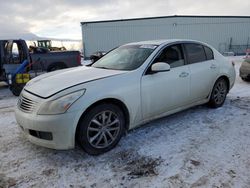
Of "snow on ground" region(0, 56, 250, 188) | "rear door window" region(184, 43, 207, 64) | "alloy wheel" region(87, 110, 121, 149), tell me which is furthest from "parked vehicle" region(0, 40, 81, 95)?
"rear door window" region(184, 43, 207, 64)

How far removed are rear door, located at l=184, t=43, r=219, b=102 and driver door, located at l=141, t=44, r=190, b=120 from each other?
0.54ft

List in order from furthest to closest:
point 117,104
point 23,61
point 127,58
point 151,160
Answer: point 23,61
point 127,58
point 117,104
point 151,160

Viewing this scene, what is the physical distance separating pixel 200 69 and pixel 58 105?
287cm

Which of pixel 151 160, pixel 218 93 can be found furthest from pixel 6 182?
pixel 218 93

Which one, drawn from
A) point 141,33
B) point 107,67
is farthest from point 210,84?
point 141,33

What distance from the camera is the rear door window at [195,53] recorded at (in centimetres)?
432

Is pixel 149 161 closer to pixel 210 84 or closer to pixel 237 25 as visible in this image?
pixel 210 84

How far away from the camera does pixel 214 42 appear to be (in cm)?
2489

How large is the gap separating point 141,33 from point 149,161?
2175cm

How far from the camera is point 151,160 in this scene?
3035 millimetres

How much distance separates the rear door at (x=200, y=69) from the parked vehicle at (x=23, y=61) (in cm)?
507

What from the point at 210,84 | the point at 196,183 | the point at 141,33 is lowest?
the point at 196,183

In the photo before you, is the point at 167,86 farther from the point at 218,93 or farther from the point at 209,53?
the point at 218,93

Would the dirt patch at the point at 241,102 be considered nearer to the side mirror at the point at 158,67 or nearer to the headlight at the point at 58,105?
the side mirror at the point at 158,67
